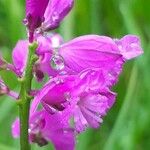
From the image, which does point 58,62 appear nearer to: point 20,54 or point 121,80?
point 20,54

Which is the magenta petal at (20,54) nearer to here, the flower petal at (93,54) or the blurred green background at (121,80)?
the flower petal at (93,54)

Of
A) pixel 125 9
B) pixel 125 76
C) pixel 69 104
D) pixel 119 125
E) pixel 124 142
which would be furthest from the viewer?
pixel 125 76

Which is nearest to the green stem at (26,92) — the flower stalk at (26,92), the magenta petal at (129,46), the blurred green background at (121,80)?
the flower stalk at (26,92)

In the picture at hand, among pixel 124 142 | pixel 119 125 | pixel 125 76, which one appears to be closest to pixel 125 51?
pixel 119 125

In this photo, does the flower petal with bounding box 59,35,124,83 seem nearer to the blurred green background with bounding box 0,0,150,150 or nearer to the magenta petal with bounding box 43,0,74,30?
the magenta petal with bounding box 43,0,74,30

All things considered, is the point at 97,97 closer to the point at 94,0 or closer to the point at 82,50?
the point at 82,50

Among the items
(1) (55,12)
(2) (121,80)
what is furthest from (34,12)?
(2) (121,80)
